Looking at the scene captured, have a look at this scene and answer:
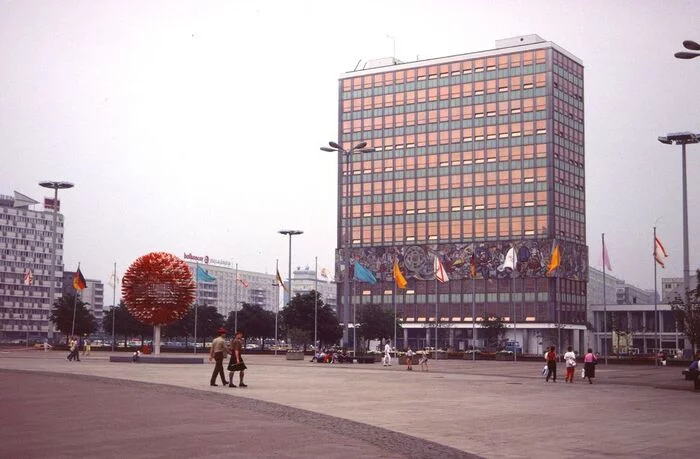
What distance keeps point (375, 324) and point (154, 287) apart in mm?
64333

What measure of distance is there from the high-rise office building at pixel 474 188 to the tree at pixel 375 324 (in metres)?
13.7

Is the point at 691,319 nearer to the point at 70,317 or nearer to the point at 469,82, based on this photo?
the point at 70,317

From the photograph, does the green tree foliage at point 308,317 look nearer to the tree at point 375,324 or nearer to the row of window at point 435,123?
the tree at point 375,324

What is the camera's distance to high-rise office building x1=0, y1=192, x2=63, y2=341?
614ft

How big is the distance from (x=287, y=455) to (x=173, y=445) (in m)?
1.95

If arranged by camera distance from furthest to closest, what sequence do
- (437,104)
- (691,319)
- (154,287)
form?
(437,104) → (154,287) → (691,319)

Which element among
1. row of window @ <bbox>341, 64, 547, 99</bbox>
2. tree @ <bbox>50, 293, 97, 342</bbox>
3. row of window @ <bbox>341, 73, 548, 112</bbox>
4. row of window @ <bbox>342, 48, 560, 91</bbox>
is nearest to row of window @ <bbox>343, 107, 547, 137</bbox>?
row of window @ <bbox>341, 73, 548, 112</bbox>

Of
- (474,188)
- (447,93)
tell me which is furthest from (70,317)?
(447,93)

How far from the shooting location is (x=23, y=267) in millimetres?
190375

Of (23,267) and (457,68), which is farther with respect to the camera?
(23,267)

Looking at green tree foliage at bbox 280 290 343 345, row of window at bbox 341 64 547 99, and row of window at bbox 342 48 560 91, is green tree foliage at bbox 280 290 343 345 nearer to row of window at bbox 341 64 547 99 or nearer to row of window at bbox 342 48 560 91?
row of window at bbox 341 64 547 99

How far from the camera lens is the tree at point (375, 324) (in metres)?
115

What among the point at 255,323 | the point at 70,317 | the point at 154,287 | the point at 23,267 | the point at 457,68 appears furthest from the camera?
the point at 23,267

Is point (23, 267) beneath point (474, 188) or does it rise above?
beneath
